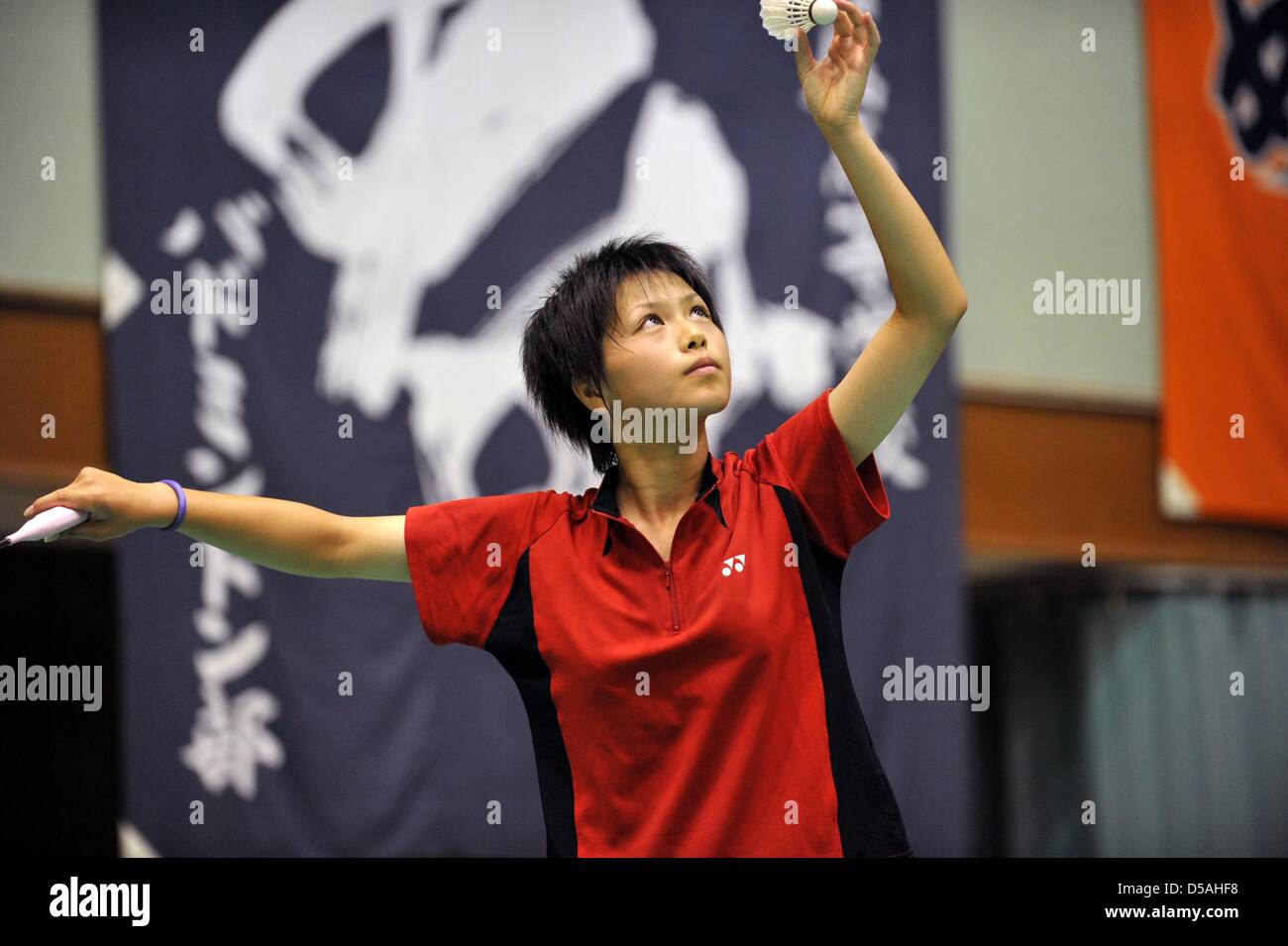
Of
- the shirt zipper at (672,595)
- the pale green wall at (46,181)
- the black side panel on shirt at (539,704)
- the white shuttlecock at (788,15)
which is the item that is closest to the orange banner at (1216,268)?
the white shuttlecock at (788,15)

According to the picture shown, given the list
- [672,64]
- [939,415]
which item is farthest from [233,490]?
[939,415]

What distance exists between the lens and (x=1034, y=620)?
418cm

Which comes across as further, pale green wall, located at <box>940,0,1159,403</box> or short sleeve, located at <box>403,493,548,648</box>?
pale green wall, located at <box>940,0,1159,403</box>

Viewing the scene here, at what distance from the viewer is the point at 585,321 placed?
186 centimetres

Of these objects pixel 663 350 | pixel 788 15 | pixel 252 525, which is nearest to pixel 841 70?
pixel 788 15

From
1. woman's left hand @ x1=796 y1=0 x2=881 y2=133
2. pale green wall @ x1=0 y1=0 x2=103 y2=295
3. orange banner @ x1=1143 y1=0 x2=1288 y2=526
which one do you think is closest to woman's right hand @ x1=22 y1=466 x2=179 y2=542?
woman's left hand @ x1=796 y1=0 x2=881 y2=133

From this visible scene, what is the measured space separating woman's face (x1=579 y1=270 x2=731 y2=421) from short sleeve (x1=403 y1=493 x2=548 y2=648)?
0.22 meters

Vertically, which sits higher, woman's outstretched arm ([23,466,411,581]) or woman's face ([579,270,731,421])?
woman's face ([579,270,731,421])

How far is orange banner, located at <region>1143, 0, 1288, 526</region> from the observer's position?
4.14m

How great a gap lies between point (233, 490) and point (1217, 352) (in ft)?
10.0

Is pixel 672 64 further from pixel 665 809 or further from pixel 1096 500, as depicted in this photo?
pixel 665 809

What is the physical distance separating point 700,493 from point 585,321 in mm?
301

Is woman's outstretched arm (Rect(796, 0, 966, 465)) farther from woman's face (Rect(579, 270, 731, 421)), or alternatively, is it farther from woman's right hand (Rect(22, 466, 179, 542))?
woman's right hand (Rect(22, 466, 179, 542))

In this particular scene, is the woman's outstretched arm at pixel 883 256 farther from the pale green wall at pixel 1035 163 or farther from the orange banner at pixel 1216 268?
the orange banner at pixel 1216 268
